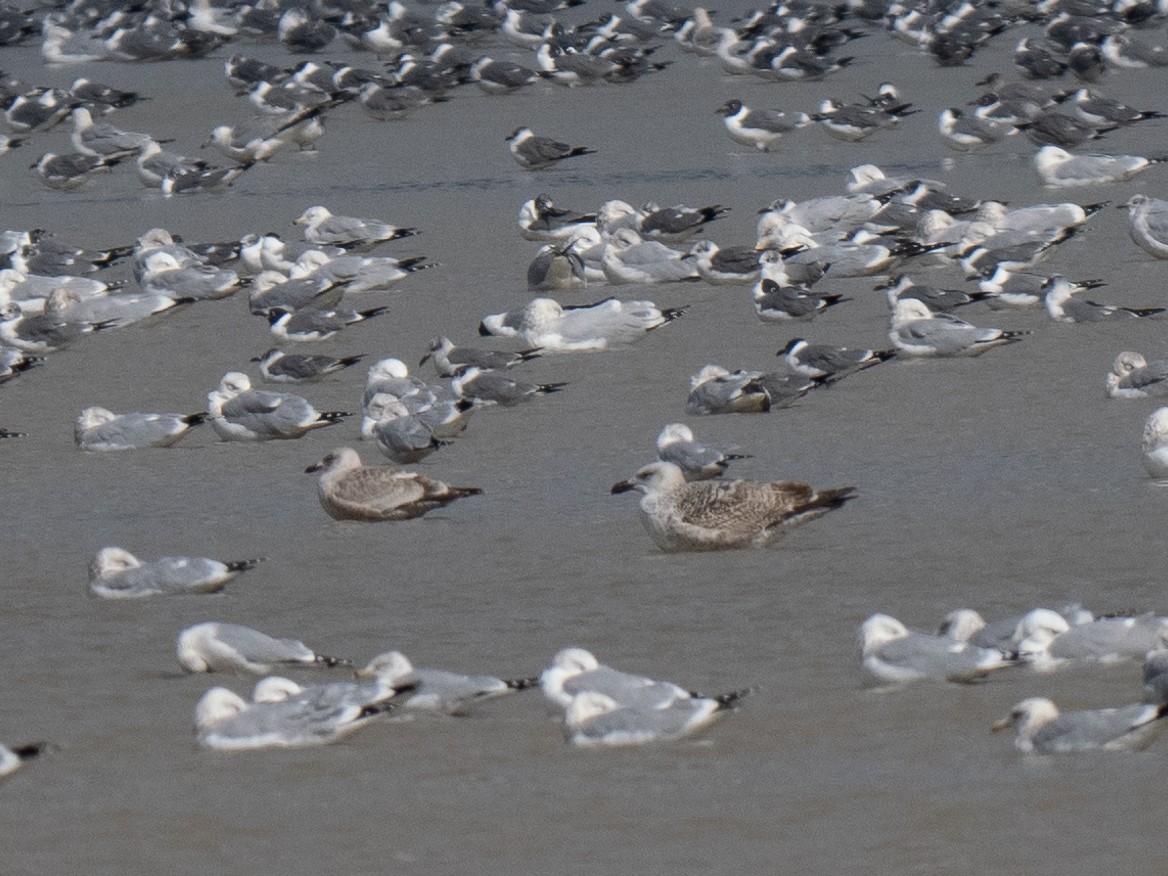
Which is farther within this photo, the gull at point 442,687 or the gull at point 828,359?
the gull at point 828,359

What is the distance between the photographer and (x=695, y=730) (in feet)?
19.8

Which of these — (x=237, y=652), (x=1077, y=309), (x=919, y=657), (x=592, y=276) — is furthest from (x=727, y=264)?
(x=919, y=657)

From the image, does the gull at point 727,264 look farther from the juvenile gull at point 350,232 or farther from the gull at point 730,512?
the gull at point 730,512

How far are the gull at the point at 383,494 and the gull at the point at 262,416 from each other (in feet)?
5.39

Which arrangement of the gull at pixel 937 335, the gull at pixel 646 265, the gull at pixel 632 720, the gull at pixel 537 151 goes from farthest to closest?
the gull at pixel 537 151, the gull at pixel 646 265, the gull at pixel 937 335, the gull at pixel 632 720

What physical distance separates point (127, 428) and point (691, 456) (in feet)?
9.34

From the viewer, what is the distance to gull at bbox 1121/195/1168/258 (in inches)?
530

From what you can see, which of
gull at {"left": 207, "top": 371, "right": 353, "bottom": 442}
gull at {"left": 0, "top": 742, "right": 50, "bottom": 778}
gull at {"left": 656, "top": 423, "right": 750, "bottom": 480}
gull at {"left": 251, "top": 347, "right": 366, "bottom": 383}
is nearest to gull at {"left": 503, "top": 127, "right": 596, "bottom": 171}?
gull at {"left": 251, "top": 347, "right": 366, "bottom": 383}

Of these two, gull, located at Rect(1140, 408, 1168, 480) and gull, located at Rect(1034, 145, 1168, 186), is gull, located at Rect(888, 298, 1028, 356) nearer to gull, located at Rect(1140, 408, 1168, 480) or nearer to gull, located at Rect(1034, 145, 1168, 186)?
gull, located at Rect(1140, 408, 1168, 480)

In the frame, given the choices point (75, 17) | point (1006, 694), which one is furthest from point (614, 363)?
point (75, 17)

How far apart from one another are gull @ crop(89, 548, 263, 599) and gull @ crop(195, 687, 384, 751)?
171 centimetres

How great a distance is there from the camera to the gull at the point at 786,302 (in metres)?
12.6

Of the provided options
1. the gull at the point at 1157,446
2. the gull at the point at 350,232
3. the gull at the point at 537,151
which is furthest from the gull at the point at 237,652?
the gull at the point at 537,151

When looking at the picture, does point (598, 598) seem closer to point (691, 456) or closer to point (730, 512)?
point (730, 512)
